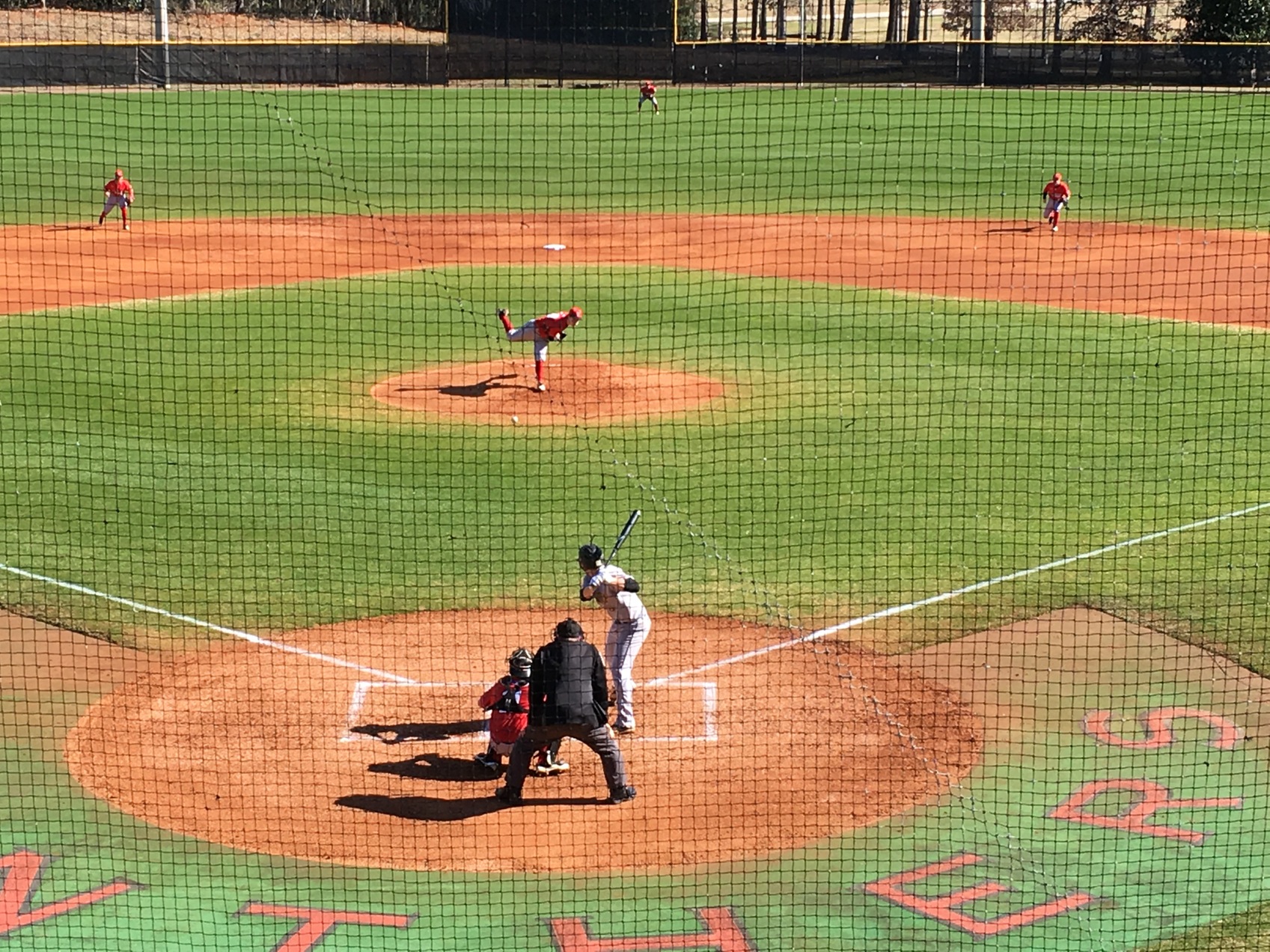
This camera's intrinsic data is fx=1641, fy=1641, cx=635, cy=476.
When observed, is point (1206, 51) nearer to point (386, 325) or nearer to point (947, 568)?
point (386, 325)

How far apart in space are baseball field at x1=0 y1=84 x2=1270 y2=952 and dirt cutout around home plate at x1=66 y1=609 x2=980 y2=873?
36mm

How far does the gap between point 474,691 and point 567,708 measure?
199 cm

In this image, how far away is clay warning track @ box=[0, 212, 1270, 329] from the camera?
26.7m

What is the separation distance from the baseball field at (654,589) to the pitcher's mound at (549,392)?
99 mm

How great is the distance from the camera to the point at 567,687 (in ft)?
31.6

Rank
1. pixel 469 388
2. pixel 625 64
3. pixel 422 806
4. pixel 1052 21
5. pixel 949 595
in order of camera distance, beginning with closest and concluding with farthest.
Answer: pixel 422 806, pixel 949 595, pixel 469 388, pixel 625 64, pixel 1052 21

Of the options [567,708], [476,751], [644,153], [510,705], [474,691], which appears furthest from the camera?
[644,153]

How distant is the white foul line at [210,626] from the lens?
11.8 meters

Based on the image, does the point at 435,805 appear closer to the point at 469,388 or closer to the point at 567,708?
the point at 567,708

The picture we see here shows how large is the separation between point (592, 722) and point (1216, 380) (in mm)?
13507

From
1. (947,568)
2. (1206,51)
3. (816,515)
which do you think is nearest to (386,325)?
(816,515)

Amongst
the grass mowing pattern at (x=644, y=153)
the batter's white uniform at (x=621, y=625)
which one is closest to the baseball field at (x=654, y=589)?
the batter's white uniform at (x=621, y=625)

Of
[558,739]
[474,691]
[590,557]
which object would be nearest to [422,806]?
[558,739]

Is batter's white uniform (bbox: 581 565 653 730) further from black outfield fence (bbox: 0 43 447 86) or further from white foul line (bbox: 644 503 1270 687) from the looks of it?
black outfield fence (bbox: 0 43 447 86)
